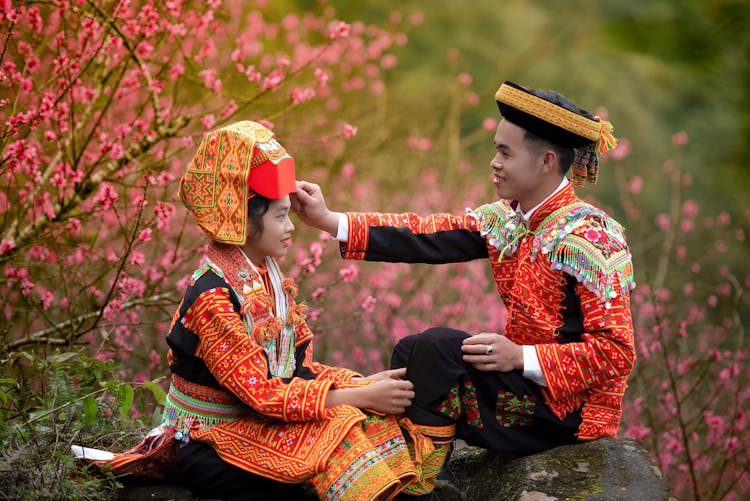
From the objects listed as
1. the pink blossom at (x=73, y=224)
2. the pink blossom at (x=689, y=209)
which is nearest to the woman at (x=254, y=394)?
the pink blossom at (x=73, y=224)

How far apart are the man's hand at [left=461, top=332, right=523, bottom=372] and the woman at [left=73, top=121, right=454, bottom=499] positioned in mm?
235

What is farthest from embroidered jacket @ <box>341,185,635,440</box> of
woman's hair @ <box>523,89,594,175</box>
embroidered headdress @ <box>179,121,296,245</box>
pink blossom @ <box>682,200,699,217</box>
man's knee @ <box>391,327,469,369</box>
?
pink blossom @ <box>682,200,699,217</box>

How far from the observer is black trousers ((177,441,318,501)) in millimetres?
2709

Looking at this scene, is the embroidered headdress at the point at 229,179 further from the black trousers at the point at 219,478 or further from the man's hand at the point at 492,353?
the man's hand at the point at 492,353

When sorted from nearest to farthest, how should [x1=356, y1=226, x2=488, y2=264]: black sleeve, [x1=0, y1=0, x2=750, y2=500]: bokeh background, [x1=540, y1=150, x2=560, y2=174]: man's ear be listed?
[x1=540, y1=150, x2=560, y2=174]: man's ear → [x1=356, y1=226, x2=488, y2=264]: black sleeve → [x1=0, y1=0, x2=750, y2=500]: bokeh background

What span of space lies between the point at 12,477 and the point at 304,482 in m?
0.90

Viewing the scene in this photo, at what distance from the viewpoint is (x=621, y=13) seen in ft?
39.5

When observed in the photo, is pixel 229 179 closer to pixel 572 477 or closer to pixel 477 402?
pixel 477 402

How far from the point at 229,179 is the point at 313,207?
50 centimetres

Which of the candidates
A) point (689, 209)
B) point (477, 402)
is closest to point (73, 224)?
point (477, 402)

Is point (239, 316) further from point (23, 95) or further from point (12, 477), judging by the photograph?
point (23, 95)

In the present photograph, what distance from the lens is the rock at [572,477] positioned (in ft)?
8.79

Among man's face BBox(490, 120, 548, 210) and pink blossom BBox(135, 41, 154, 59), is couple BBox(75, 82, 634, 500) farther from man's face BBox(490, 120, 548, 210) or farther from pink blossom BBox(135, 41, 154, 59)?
pink blossom BBox(135, 41, 154, 59)

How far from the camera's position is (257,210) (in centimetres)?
275
